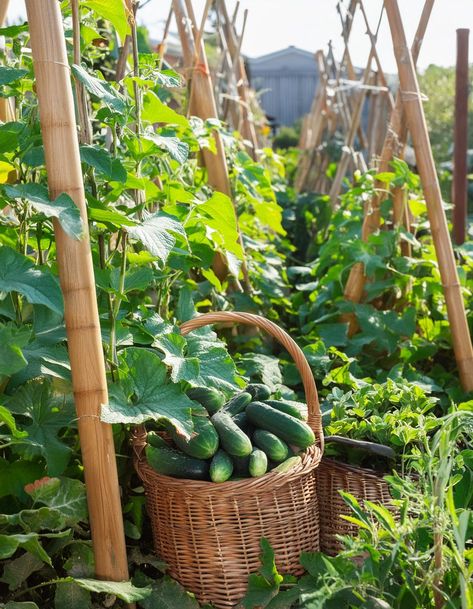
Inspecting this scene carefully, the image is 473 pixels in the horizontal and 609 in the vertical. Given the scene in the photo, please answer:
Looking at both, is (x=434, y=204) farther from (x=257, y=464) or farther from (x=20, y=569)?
(x=20, y=569)

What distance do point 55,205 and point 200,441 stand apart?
596 mm

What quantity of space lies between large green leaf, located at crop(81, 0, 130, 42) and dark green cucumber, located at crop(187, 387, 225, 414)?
0.83m

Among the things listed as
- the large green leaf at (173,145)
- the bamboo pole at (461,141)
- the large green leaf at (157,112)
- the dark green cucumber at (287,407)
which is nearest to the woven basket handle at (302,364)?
the dark green cucumber at (287,407)

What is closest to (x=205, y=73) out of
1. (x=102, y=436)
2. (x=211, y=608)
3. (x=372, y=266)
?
(x=372, y=266)

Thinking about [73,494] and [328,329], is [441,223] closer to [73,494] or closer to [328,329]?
[328,329]

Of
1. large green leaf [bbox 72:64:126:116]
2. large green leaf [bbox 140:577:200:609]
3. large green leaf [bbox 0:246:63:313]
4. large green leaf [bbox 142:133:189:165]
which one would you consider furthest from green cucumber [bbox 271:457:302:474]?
large green leaf [bbox 72:64:126:116]

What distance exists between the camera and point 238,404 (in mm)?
1856

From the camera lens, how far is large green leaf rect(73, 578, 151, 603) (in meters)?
1.51

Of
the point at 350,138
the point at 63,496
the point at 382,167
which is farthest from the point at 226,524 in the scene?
the point at 350,138

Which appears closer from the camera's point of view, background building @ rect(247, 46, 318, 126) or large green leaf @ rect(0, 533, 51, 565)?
large green leaf @ rect(0, 533, 51, 565)

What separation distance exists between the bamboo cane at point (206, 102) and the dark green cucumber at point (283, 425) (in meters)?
1.08

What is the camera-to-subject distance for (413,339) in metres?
2.80

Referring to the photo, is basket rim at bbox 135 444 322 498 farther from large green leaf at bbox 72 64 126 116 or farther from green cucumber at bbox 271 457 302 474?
large green leaf at bbox 72 64 126 116

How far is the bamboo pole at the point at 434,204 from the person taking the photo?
2518mm
